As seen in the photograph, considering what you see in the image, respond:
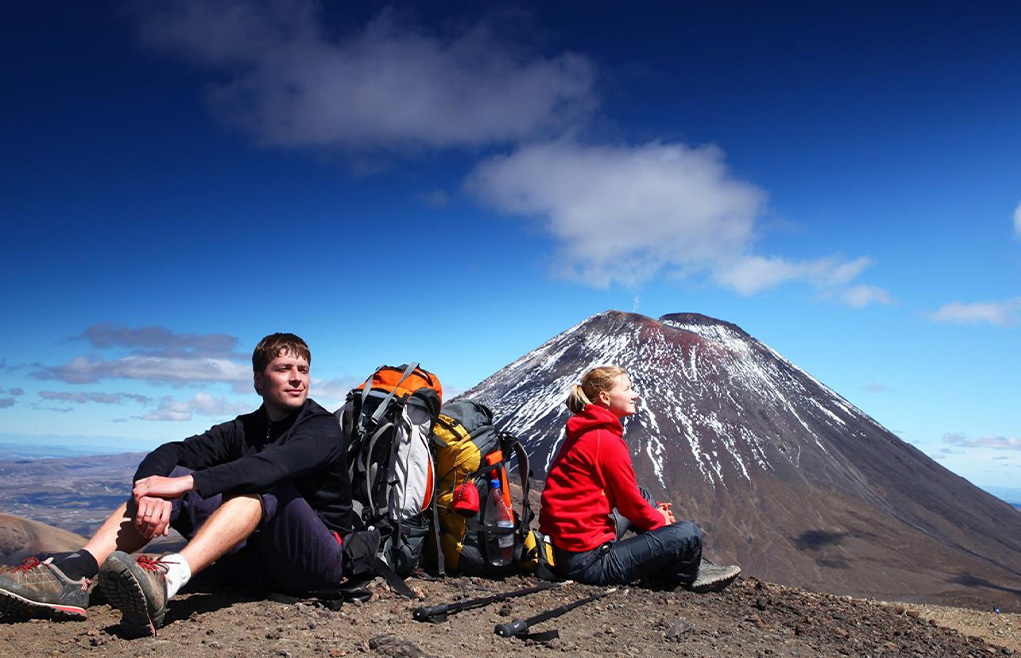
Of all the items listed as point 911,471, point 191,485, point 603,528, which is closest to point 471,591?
point 603,528

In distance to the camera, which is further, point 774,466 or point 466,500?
point 774,466

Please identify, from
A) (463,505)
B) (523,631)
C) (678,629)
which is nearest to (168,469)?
(463,505)

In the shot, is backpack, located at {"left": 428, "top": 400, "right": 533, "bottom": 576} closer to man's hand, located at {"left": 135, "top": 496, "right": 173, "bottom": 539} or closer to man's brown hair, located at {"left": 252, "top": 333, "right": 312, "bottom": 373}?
man's brown hair, located at {"left": 252, "top": 333, "right": 312, "bottom": 373}

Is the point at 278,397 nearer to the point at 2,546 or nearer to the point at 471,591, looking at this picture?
the point at 471,591

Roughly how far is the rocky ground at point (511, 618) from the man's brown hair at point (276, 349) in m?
1.32

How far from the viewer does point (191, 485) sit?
124 inches

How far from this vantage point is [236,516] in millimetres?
3246

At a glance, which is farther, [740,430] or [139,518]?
[740,430]

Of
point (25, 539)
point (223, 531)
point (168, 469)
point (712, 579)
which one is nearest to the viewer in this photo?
point (223, 531)

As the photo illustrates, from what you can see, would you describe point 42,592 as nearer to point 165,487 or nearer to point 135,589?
point 135,589

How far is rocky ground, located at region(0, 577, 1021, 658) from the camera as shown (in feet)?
10.4

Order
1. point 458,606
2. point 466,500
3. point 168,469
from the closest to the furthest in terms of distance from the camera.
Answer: point 168,469
point 458,606
point 466,500

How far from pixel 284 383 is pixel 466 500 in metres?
1.72

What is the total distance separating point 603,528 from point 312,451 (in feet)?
7.61
